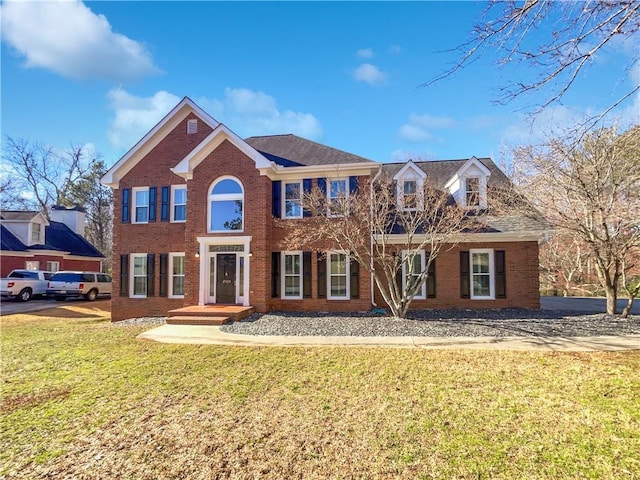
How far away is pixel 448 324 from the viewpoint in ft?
34.4

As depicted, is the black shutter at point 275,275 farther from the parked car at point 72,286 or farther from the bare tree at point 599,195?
the parked car at point 72,286

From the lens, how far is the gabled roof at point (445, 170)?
15.6 metres

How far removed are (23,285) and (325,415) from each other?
2605cm

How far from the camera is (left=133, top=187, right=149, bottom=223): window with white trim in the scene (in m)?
15.2

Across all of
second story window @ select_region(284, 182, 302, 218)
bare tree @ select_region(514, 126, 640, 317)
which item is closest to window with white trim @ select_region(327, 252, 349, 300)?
second story window @ select_region(284, 182, 302, 218)

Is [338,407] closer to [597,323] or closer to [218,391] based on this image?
[218,391]

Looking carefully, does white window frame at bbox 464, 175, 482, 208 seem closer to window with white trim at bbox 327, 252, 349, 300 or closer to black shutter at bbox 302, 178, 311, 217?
window with white trim at bbox 327, 252, 349, 300

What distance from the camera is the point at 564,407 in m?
4.70

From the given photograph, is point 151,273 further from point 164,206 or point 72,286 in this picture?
point 72,286

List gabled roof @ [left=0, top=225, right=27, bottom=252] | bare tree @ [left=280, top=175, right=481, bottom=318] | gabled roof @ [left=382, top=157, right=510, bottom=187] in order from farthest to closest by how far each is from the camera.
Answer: gabled roof @ [left=0, top=225, right=27, bottom=252]
gabled roof @ [left=382, top=157, right=510, bottom=187]
bare tree @ [left=280, top=175, right=481, bottom=318]

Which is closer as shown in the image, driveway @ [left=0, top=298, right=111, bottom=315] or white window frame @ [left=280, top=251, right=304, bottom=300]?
white window frame @ [left=280, top=251, right=304, bottom=300]

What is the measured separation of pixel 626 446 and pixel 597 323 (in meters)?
8.64

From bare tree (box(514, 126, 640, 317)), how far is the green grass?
17.5 feet

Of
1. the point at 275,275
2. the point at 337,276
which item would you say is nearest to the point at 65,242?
the point at 275,275
